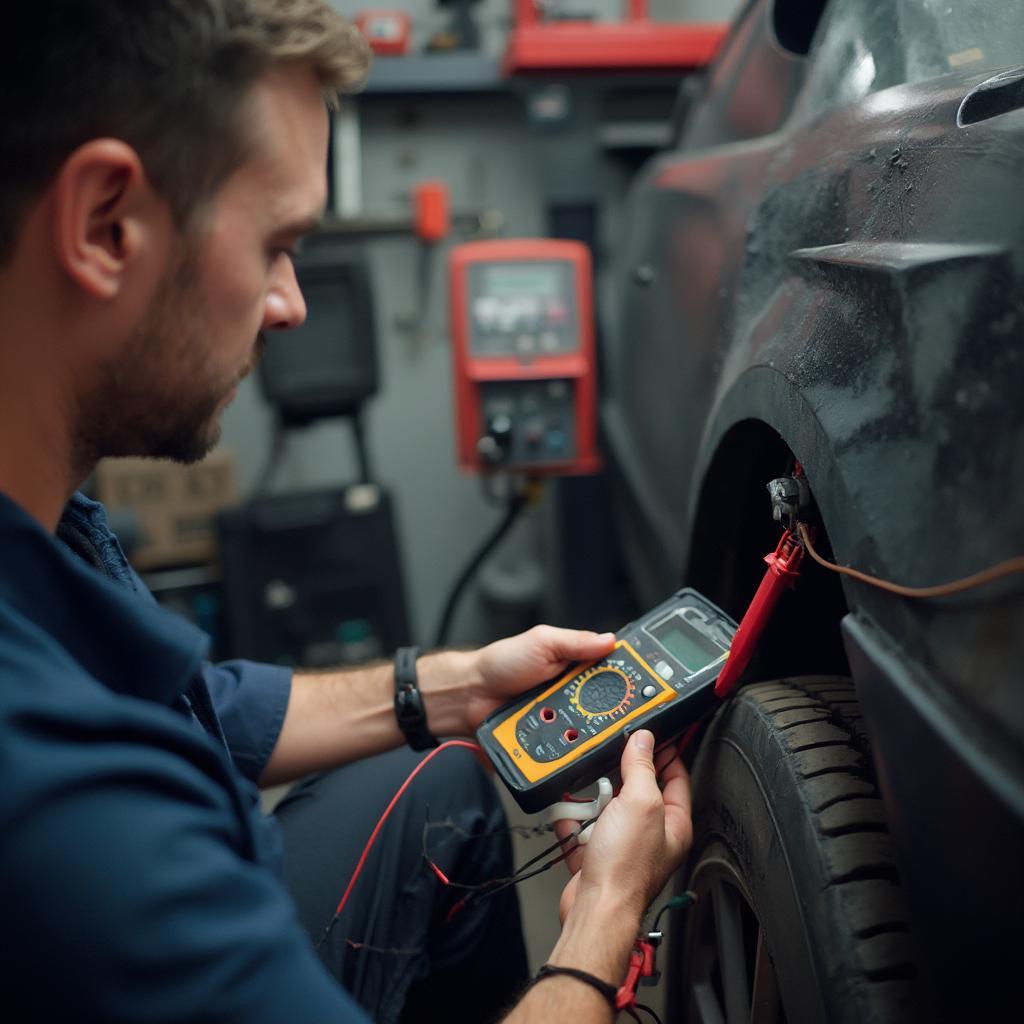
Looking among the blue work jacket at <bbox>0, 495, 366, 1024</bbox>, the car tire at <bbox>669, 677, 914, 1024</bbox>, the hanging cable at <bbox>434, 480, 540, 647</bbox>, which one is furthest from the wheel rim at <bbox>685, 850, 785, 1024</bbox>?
the hanging cable at <bbox>434, 480, 540, 647</bbox>

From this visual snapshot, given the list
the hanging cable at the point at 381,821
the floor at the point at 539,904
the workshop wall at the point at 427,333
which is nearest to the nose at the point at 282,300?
the hanging cable at the point at 381,821

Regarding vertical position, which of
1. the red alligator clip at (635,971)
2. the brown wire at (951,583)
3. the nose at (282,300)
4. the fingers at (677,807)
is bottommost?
the red alligator clip at (635,971)

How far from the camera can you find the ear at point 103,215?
597 millimetres

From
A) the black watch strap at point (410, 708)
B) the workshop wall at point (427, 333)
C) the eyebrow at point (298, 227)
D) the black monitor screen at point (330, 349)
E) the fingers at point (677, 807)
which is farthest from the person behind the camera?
the workshop wall at point (427, 333)

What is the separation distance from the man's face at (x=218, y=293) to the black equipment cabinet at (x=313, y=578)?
1.44 meters

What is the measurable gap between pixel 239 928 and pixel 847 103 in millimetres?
762

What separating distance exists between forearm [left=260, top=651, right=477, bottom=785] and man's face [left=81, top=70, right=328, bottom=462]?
0.41 meters

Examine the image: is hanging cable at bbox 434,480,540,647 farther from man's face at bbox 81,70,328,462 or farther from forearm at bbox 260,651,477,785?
man's face at bbox 81,70,328,462

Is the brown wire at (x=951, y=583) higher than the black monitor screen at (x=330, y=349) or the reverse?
the reverse

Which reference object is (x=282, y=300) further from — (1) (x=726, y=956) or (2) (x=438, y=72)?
(2) (x=438, y=72)

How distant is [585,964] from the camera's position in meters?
0.71

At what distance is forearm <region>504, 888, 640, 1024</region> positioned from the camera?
68cm

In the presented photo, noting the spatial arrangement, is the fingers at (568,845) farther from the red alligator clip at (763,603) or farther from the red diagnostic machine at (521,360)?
the red diagnostic machine at (521,360)

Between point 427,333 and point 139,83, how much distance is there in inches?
73.6
